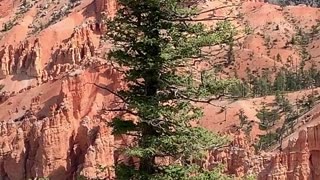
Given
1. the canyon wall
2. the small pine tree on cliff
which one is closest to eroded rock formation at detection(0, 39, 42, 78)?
the canyon wall

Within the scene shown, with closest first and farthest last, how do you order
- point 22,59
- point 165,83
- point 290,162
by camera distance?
point 165,83 → point 290,162 → point 22,59

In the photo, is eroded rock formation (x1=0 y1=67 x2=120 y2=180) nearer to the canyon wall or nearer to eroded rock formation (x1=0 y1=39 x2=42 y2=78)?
the canyon wall

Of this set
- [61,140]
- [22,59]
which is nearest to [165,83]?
[61,140]

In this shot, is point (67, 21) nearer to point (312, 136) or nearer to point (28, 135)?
point (28, 135)

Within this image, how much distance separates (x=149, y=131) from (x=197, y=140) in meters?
1.08

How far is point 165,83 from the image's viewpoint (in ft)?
52.0

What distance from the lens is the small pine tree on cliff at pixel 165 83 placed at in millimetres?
15430

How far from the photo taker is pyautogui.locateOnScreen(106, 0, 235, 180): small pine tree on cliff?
15.4 meters

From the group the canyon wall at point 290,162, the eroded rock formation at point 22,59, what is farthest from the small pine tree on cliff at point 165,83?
the eroded rock formation at point 22,59

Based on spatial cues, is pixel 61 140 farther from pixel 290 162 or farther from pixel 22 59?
pixel 22 59

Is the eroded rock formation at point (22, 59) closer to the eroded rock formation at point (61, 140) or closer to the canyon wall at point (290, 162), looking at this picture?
the eroded rock formation at point (61, 140)

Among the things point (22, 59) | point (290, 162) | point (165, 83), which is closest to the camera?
point (165, 83)

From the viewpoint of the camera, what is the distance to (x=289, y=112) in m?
68.7

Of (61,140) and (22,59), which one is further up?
(22,59)
